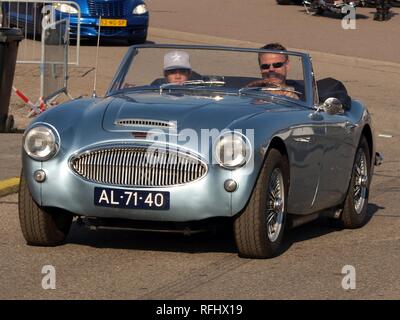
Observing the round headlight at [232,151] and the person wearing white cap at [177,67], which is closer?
the round headlight at [232,151]

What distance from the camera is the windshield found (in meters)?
9.20

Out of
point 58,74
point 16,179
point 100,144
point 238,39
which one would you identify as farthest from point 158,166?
point 238,39

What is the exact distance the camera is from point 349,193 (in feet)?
30.9

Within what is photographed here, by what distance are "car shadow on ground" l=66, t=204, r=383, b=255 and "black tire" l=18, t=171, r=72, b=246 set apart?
0.30m

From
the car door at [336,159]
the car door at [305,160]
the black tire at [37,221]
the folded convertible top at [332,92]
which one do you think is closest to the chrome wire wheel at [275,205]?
the car door at [305,160]

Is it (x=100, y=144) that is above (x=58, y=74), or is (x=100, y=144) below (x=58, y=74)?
above

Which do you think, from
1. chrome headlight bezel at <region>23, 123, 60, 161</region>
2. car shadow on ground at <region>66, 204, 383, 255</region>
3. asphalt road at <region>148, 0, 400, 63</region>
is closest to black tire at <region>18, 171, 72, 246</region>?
chrome headlight bezel at <region>23, 123, 60, 161</region>

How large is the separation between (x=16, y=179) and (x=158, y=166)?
3350 millimetres

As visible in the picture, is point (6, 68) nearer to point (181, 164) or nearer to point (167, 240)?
point (167, 240)

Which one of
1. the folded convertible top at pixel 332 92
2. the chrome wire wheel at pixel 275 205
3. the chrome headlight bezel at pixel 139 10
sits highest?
Answer: the folded convertible top at pixel 332 92

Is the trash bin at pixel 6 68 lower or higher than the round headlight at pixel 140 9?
higher

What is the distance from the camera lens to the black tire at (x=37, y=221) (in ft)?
26.5

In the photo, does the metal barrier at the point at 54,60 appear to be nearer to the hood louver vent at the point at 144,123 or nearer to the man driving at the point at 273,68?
the man driving at the point at 273,68
